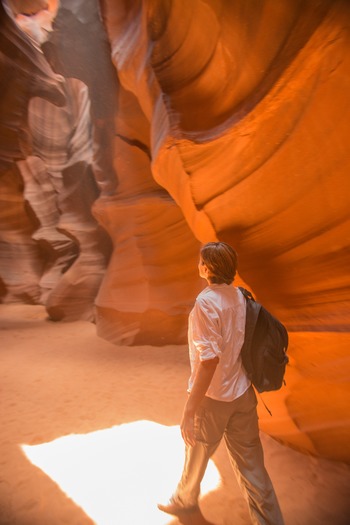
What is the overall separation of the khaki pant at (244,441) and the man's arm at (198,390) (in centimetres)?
9

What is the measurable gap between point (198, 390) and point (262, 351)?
0.39 metres

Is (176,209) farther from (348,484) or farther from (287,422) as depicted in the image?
(348,484)

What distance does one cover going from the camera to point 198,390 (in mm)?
1533

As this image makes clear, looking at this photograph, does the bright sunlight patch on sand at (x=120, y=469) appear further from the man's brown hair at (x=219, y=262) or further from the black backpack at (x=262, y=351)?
the man's brown hair at (x=219, y=262)

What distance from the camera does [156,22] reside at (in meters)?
3.24

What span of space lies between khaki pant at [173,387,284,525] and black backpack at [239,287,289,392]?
0.11 meters

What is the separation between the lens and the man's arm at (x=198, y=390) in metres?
1.51

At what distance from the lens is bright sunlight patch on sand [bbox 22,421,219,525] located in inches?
85.4

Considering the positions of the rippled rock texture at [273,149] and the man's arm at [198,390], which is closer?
the man's arm at [198,390]

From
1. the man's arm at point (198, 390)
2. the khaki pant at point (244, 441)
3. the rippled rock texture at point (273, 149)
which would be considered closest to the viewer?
the man's arm at point (198, 390)

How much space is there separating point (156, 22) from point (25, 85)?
964 cm

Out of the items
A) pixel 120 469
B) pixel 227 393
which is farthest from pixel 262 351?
pixel 120 469

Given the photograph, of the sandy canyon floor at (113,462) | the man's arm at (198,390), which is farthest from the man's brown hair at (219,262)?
the sandy canyon floor at (113,462)

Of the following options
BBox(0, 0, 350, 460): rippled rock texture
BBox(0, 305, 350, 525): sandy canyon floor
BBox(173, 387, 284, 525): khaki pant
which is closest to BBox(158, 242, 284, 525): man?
BBox(173, 387, 284, 525): khaki pant
